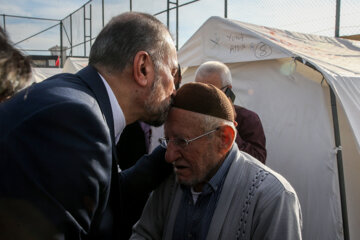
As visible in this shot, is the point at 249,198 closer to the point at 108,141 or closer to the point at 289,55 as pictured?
the point at 108,141

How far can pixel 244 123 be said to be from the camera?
2752 mm

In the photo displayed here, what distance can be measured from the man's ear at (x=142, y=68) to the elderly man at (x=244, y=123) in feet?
5.10

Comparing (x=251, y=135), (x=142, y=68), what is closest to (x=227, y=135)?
(x=142, y=68)

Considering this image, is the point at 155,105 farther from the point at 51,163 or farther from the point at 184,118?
the point at 51,163

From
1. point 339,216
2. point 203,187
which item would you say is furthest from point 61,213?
point 339,216

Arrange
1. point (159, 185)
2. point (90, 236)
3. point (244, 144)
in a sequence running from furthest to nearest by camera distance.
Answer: point (244, 144) < point (159, 185) < point (90, 236)

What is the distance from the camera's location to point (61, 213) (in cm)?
73

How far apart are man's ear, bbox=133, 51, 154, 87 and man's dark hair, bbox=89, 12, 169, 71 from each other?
0.02 metres

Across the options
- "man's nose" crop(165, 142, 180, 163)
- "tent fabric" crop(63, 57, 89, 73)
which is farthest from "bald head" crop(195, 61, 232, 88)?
"tent fabric" crop(63, 57, 89, 73)

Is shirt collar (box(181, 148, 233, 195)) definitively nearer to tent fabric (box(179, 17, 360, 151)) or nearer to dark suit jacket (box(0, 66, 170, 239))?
dark suit jacket (box(0, 66, 170, 239))

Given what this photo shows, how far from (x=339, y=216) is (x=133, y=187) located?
2.12 metres

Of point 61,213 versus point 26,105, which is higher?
point 26,105

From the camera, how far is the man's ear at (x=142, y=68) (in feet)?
3.65

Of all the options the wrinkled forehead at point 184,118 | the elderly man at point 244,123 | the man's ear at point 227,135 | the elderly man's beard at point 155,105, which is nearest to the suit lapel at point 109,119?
the elderly man's beard at point 155,105
